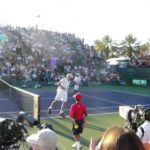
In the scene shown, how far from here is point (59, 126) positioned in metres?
13.4

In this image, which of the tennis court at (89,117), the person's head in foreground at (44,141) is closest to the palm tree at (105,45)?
the tennis court at (89,117)

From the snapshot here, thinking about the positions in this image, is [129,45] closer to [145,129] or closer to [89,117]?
[89,117]

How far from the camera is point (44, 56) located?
3578cm

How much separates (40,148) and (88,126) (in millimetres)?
9869

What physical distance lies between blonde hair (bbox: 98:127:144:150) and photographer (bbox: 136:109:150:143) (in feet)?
9.62

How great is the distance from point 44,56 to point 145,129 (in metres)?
30.3

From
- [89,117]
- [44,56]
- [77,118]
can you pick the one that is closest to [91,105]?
[89,117]

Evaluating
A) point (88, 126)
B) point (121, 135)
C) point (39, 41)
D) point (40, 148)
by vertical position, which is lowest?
point (88, 126)

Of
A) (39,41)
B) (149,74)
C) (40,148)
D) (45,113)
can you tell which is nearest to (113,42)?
(39,41)

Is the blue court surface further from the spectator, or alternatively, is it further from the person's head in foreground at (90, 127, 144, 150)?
the person's head in foreground at (90, 127, 144, 150)

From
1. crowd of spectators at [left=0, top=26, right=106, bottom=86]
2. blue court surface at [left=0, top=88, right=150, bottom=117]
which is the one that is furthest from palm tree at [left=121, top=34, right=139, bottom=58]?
blue court surface at [left=0, top=88, right=150, bottom=117]

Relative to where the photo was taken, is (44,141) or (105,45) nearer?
(44,141)

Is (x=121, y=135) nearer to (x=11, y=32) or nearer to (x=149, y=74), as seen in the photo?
(x=149, y=74)

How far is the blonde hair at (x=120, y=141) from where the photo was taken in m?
2.55
